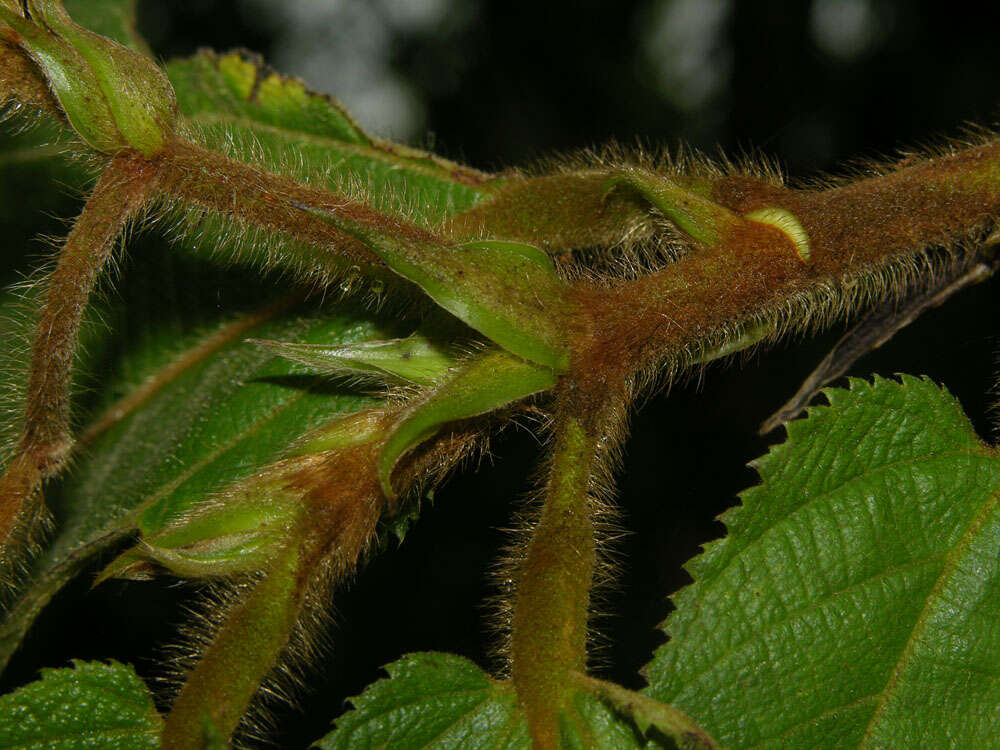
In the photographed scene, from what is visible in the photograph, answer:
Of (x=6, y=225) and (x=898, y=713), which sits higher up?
(x=6, y=225)

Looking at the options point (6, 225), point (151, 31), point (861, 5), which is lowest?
point (6, 225)

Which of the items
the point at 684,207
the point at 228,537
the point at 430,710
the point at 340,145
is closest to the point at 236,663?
the point at 228,537

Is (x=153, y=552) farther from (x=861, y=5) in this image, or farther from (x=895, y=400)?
(x=861, y=5)

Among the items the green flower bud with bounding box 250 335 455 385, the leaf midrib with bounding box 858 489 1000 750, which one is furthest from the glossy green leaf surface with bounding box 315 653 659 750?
the leaf midrib with bounding box 858 489 1000 750

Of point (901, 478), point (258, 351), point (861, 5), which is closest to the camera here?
point (901, 478)

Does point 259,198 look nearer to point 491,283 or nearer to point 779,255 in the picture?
point 491,283

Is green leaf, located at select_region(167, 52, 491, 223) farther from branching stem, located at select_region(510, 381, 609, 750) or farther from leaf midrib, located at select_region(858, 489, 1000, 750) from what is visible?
leaf midrib, located at select_region(858, 489, 1000, 750)

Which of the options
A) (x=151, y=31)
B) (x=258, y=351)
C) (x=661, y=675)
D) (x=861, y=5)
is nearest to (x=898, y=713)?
(x=661, y=675)
